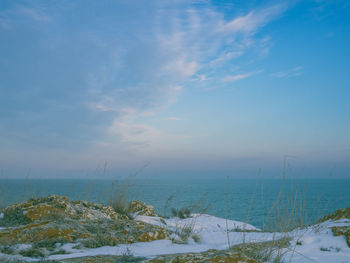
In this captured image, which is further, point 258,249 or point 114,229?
point 114,229

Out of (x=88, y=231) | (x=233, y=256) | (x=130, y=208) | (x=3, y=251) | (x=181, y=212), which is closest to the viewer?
(x=233, y=256)

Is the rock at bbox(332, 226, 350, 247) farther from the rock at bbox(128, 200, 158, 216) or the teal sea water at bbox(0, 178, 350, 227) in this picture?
the rock at bbox(128, 200, 158, 216)

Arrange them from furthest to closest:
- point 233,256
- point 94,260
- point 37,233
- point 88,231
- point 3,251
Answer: point 88,231
point 37,233
point 3,251
point 94,260
point 233,256

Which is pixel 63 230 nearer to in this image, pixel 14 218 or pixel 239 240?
pixel 14 218

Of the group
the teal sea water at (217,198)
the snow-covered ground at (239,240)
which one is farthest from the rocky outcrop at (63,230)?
the teal sea water at (217,198)

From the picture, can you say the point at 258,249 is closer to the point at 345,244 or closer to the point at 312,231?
the point at 345,244

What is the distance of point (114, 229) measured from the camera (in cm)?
465

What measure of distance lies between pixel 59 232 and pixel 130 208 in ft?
14.7

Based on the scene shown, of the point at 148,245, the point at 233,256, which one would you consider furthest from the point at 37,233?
the point at 233,256

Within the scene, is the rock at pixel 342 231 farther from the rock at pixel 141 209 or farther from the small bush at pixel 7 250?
the small bush at pixel 7 250

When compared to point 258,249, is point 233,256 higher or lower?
higher

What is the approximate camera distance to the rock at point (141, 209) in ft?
26.2

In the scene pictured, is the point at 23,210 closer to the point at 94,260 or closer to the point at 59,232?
the point at 59,232

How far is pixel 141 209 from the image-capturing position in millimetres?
8320
